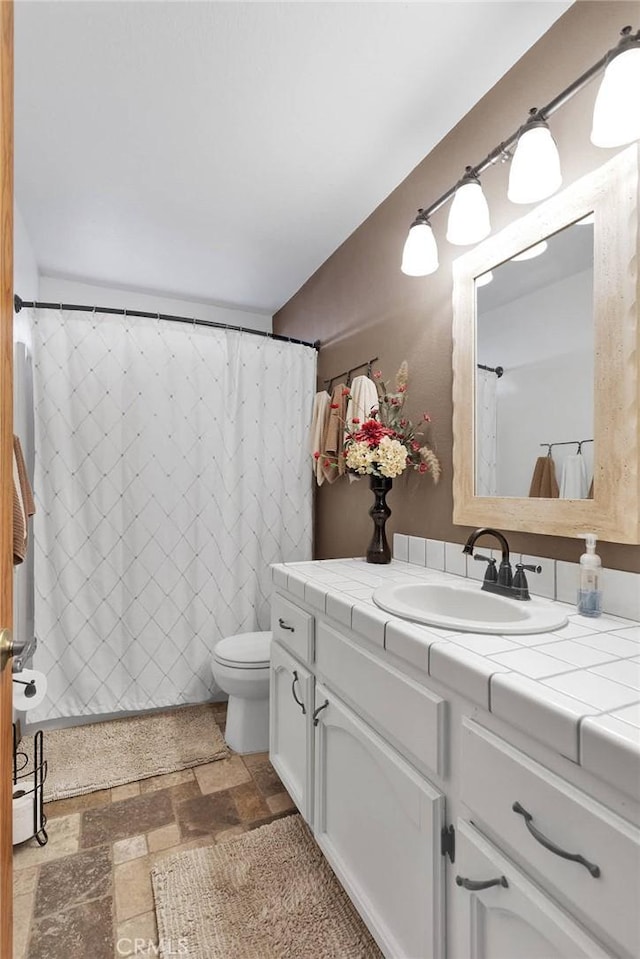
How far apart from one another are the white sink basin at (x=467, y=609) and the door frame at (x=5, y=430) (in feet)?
2.53

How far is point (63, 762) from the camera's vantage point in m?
1.94

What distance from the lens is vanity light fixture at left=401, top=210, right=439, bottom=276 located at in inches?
63.9

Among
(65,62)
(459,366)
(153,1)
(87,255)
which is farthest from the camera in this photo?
(87,255)

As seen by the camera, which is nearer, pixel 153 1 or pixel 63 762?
pixel 153 1

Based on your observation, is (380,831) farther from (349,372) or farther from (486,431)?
(349,372)

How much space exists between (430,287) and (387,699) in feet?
4.84

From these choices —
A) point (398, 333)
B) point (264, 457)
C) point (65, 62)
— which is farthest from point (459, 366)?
point (65, 62)

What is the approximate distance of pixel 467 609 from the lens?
1.32 m

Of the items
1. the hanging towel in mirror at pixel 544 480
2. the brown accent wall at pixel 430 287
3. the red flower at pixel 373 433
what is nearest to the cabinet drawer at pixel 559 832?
the brown accent wall at pixel 430 287

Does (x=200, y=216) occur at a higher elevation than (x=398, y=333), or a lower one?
higher

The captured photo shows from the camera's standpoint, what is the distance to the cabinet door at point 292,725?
1.43 metres

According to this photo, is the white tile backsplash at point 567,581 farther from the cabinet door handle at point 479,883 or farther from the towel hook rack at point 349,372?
the towel hook rack at point 349,372

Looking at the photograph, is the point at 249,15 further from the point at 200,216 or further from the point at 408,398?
the point at 408,398

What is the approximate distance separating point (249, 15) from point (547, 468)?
1494 millimetres
